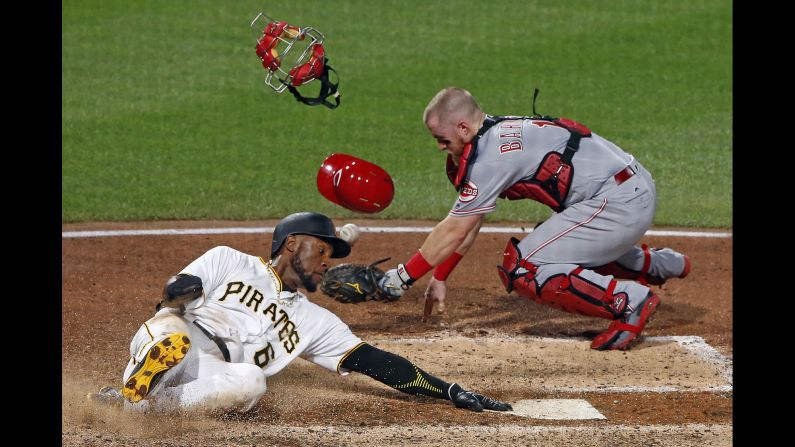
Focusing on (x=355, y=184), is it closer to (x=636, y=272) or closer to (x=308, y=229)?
(x=308, y=229)

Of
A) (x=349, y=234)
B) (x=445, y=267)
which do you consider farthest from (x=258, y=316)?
(x=445, y=267)

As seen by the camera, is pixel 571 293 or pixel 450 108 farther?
pixel 571 293

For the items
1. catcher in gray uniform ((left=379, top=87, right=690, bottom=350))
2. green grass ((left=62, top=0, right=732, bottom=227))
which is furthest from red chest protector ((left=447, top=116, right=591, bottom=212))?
green grass ((left=62, top=0, right=732, bottom=227))

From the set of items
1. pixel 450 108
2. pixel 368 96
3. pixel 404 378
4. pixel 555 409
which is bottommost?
pixel 368 96

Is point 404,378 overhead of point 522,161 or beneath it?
beneath

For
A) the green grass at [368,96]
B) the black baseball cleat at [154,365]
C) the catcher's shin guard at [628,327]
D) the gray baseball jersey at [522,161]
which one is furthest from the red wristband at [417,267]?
the green grass at [368,96]

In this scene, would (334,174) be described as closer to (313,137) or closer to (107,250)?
(107,250)

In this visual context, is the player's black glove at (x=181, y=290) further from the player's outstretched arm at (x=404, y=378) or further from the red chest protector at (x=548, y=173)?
the red chest protector at (x=548, y=173)

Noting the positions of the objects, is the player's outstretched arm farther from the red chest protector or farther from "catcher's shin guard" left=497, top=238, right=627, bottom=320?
the red chest protector
